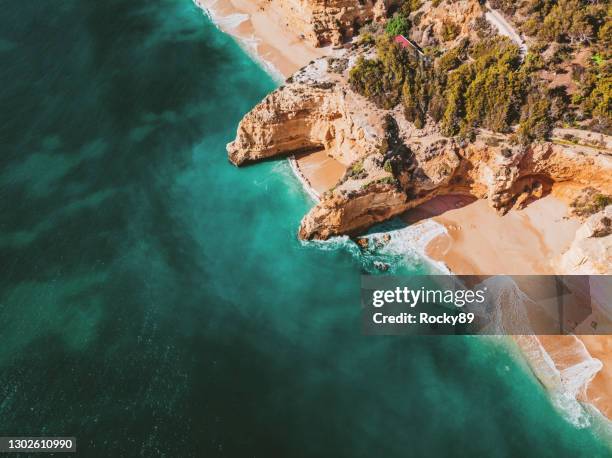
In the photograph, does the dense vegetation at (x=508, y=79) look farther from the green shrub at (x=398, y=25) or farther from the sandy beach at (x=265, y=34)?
the sandy beach at (x=265, y=34)

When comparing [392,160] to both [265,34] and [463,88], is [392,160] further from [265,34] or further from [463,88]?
[265,34]

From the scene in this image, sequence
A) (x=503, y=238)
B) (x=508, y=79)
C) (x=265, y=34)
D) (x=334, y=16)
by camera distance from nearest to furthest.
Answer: (x=508, y=79) < (x=503, y=238) < (x=334, y=16) < (x=265, y=34)

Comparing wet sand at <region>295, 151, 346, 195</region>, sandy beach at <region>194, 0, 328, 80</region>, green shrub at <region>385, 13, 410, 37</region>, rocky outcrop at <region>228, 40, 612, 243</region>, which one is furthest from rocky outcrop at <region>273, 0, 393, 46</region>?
wet sand at <region>295, 151, 346, 195</region>

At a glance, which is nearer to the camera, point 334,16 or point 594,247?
point 594,247

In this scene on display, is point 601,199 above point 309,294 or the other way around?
above

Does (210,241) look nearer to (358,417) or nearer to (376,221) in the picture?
(376,221)

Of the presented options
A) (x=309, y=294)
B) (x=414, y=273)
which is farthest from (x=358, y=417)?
(x=414, y=273)

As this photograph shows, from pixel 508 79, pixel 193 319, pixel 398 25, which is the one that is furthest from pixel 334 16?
pixel 193 319
